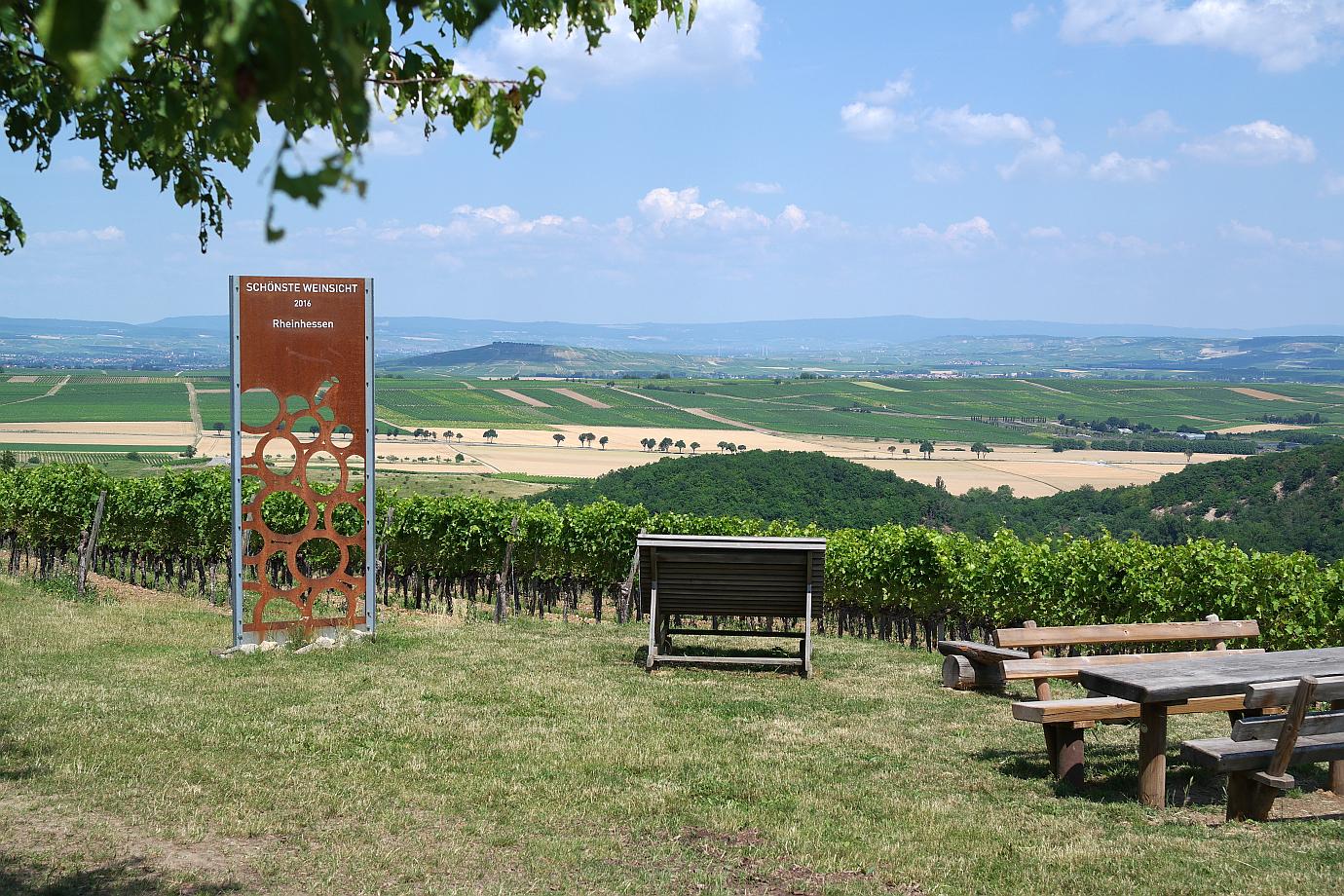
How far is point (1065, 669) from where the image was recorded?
24.9 feet

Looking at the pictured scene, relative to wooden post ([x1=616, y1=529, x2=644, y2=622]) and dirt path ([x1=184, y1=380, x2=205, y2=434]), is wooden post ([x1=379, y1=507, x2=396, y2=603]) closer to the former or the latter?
wooden post ([x1=616, y1=529, x2=644, y2=622])

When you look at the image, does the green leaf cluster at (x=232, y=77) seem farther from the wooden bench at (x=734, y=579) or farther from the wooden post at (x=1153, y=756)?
the wooden bench at (x=734, y=579)

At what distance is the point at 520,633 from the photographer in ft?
44.5

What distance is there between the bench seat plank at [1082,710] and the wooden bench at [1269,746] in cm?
65

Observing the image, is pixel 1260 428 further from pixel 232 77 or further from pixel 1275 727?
pixel 232 77

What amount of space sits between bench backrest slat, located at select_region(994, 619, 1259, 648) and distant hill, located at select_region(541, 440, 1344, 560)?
24231mm

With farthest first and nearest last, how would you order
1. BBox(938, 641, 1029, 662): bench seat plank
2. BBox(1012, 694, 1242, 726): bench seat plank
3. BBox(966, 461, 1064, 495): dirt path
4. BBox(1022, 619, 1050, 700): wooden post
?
BBox(966, 461, 1064, 495): dirt path, BBox(938, 641, 1029, 662): bench seat plank, BBox(1022, 619, 1050, 700): wooden post, BBox(1012, 694, 1242, 726): bench seat plank

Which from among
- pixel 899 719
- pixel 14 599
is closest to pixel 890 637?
pixel 899 719

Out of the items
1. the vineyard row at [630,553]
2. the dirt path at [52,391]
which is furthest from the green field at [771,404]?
the vineyard row at [630,553]

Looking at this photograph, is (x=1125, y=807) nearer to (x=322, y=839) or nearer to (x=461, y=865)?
(x=461, y=865)

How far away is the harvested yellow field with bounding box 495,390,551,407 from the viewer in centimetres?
13200

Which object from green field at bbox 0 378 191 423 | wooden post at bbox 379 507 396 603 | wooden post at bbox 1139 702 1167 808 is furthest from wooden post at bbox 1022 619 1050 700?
green field at bbox 0 378 191 423

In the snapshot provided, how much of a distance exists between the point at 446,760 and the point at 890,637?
1142 centimetres

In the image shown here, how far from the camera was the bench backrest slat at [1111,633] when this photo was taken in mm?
7992
